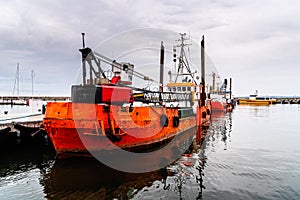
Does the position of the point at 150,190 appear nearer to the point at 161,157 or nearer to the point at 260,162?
the point at 161,157

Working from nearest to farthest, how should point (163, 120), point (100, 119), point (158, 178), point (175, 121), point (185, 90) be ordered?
point (158, 178), point (100, 119), point (163, 120), point (175, 121), point (185, 90)

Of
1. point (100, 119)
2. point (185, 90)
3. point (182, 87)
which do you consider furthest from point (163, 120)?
point (182, 87)

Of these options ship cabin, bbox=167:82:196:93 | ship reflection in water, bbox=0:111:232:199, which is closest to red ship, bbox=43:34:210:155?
ship reflection in water, bbox=0:111:232:199

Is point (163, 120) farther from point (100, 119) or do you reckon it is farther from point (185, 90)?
point (185, 90)

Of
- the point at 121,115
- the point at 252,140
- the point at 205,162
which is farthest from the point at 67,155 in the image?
the point at 252,140

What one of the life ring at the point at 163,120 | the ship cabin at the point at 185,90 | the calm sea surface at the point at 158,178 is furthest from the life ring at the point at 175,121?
the ship cabin at the point at 185,90

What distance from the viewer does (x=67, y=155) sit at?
391 inches

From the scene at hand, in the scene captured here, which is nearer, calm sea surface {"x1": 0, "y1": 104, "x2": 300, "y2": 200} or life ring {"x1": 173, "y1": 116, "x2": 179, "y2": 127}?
calm sea surface {"x1": 0, "y1": 104, "x2": 300, "y2": 200}

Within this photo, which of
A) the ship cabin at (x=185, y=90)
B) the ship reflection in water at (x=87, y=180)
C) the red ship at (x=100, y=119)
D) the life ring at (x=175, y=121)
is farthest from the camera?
the ship cabin at (x=185, y=90)

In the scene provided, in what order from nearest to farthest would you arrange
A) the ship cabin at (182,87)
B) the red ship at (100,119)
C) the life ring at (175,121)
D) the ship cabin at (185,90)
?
the red ship at (100,119), the life ring at (175,121), the ship cabin at (185,90), the ship cabin at (182,87)

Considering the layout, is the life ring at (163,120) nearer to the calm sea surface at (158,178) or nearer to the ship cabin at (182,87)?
the calm sea surface at (158,178)

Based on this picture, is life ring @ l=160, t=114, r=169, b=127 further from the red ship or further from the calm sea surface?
the calm sea surface

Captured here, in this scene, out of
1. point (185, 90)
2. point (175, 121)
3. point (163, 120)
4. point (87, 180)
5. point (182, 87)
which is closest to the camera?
point (87, 180)

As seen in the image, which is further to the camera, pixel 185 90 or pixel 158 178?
pixel 185 90
